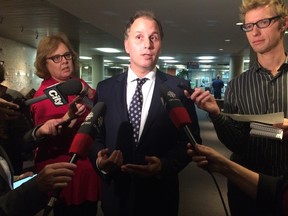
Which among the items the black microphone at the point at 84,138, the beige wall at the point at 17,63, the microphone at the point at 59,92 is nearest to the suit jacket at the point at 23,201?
the black microphone at the point at 84,138

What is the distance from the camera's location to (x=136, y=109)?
139 centimetres

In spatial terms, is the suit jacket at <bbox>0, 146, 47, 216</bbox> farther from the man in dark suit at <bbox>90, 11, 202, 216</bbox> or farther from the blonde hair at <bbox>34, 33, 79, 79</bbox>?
the blonde hair at <bbox>34, 33, 79, 79</bbox>

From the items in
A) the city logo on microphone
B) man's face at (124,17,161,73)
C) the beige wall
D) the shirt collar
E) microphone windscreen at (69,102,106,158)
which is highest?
the beige wall

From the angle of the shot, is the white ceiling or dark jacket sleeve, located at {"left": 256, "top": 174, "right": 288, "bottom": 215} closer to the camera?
dark jacket sleeve, located at {"left": 256, "top": 174, "right": 288, "bottom": 215}

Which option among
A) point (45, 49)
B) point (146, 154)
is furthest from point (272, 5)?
point (45, 49)

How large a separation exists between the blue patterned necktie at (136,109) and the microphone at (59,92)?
0.88ft

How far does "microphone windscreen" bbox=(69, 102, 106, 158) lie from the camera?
2.98 ft

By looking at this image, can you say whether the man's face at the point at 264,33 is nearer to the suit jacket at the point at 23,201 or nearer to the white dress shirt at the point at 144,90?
the white dress shirt at the point at 144,90

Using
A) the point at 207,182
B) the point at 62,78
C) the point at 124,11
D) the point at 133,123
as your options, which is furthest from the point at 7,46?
the point at 133,123

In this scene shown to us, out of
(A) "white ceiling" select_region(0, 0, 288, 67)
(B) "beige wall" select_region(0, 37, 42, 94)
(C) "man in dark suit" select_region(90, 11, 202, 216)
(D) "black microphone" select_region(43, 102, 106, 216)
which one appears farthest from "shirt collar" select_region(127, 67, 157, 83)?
(B) "beige wall" select_region(0, 37, 42, 94)

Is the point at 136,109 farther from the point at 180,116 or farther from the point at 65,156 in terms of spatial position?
the point at 65,156

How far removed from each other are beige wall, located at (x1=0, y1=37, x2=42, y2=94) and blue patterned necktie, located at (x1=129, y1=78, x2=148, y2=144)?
8479 mm

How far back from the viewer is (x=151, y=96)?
142 centimetres

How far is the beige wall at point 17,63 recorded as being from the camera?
9625 mm
